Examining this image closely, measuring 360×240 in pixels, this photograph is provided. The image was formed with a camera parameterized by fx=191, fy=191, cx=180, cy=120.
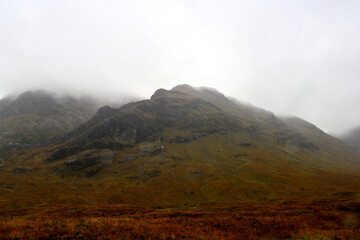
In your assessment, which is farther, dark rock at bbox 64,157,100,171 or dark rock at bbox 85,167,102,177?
dark rock at bbox 64,157,100,171

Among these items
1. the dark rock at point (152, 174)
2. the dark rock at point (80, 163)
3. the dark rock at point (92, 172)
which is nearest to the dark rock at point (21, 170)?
the dark rock at point (80, 163)

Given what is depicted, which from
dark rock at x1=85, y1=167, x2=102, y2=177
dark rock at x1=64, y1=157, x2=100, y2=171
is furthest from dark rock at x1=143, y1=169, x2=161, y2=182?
dark rock at x1=64, y1=157, x2=100, y2=171

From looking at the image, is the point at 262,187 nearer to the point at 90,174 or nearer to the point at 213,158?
the point at 213,158

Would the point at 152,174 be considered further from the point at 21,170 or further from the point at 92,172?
the point at 21,170

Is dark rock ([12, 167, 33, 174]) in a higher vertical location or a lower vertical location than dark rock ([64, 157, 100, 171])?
lower

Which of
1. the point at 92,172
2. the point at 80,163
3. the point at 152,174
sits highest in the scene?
the point at 152,174

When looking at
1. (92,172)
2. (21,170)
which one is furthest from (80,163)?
(21,170)

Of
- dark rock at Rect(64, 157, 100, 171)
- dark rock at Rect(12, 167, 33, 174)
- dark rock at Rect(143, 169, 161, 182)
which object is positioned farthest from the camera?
dark rock at Rect(64, 157, 100, 171)

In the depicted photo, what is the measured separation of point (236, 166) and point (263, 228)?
15482 cm

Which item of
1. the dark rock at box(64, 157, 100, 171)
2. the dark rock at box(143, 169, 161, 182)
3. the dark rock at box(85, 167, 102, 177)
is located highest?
the dark rock at box(143, 169, 161, 182)

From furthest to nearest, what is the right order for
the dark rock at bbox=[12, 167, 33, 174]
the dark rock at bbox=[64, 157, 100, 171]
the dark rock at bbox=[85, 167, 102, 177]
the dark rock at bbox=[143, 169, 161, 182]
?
the dark rock at bbox=[64, 157, 100, 171] < the dark rock at bbox=[85, 167, 102, 177] < the dark rock at bbox=[12, 167, 33, 174] < the dark rock at bbox=[143, 169, 161, 182]

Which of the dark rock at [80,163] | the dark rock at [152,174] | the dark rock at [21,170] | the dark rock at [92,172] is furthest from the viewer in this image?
the dark rock at [80,163]

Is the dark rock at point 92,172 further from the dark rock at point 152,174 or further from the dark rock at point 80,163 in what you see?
the dark rock at point 152,174

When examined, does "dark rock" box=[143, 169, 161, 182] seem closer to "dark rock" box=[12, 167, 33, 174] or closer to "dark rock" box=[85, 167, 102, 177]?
"dark rock" box=[85, 167, 102, 177]
